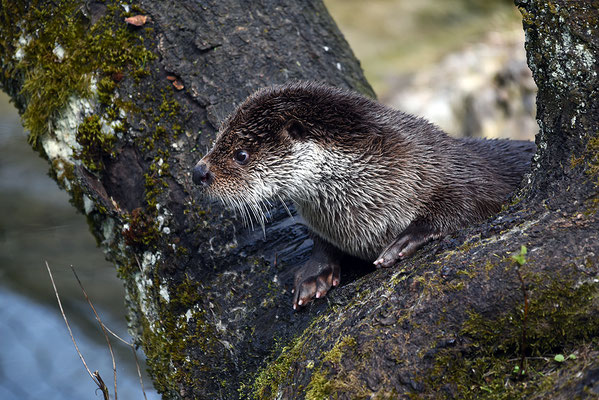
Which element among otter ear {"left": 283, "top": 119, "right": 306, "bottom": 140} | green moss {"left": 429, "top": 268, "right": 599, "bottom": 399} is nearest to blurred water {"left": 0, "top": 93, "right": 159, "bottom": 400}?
otter ear {"left": 283, "top": 119, "right": 306, "bottom": 140}

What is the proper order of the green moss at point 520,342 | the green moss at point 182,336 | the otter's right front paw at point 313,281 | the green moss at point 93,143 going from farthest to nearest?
1. the green moss at point 93,143
2. the green moss at point 182,336
3. the otter's right front paw at point 313,281
4. the green moss at point 520,342

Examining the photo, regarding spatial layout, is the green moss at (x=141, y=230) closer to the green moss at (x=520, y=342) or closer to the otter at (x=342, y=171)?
the otter at (x=342, y=171)

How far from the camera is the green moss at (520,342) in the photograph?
7.08 feet

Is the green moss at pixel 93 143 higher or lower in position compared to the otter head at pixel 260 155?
higher

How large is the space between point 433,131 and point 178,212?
1.47 meters

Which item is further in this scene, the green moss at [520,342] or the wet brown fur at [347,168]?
the wet brown fur at [347,168]

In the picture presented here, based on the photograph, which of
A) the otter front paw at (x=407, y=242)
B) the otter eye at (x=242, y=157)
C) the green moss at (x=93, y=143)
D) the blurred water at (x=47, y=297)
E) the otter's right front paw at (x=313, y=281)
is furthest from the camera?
the blurred water at (x=47, y=297)

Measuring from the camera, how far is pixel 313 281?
3049mm

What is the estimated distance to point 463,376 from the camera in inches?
88.0

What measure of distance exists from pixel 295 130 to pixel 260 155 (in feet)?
0.79

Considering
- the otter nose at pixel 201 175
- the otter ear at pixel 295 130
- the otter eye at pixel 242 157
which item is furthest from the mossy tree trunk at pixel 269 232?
the otter ear at pixel 295 130

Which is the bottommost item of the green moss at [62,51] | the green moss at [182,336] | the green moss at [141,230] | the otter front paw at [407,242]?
the otter front paw at [407,242]

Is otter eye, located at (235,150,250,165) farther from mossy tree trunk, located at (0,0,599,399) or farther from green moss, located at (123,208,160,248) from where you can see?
green moss, located at (123,208,160,248)

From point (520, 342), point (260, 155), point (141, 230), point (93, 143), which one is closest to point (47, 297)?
point (93, 143)
